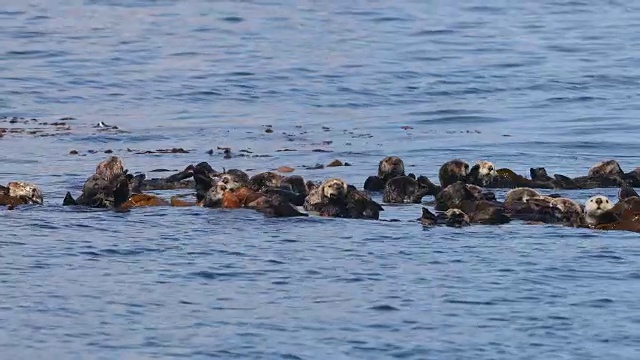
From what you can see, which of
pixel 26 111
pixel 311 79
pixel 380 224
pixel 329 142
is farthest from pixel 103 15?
pixel 380 224

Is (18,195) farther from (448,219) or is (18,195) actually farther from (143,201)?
(448,219)

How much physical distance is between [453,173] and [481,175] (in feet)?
1.09

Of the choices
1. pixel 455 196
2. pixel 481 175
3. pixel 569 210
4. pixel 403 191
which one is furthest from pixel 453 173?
pixel 569 210

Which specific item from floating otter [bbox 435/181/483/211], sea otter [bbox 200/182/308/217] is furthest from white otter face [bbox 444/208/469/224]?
sea otter [bbox 200/182/308/217]

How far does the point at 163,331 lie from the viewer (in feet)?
31.4

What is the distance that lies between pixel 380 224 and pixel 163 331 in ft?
13.1

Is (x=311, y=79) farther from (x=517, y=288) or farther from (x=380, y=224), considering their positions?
(x=517, y=288)

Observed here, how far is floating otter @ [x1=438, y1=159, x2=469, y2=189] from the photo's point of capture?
1566 centimetres

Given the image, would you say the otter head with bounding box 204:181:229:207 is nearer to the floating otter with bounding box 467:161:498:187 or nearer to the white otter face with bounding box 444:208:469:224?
the white otter face with bounding box 444:208:469:224

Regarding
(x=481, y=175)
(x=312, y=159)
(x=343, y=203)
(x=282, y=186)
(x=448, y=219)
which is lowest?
(x=448, y=219)

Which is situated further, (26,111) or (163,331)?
(26,111)

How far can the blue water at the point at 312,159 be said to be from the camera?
970cm

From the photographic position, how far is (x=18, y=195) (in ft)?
46.6

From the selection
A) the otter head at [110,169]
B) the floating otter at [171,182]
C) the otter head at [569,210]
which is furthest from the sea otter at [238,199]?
the otter head at [569,210]
